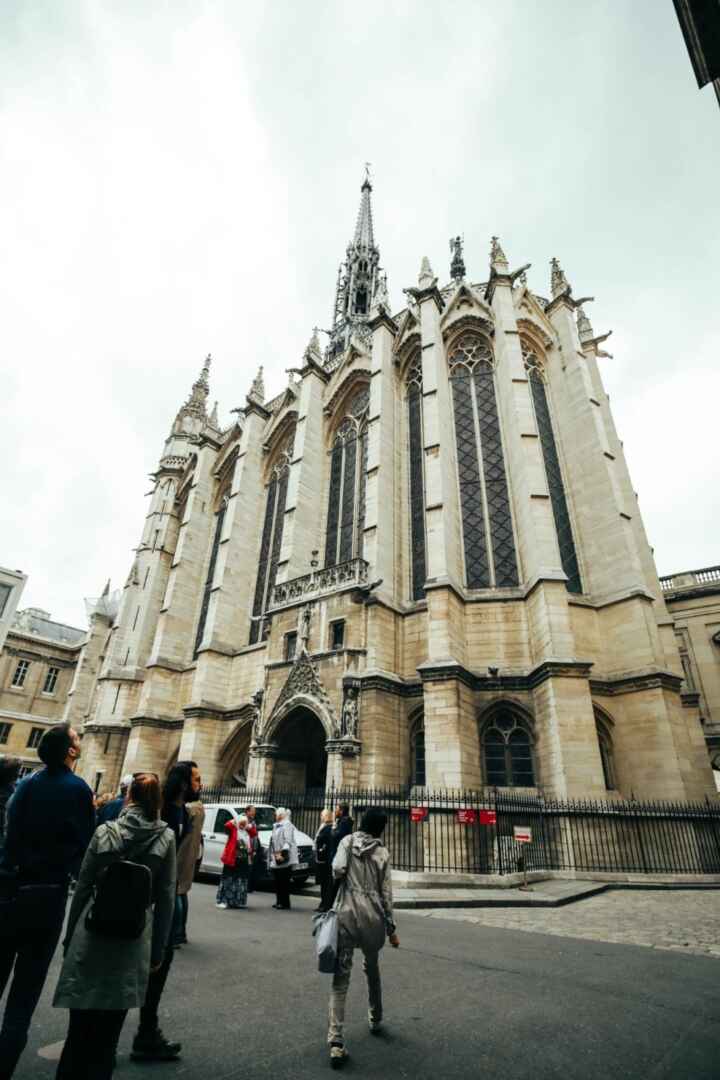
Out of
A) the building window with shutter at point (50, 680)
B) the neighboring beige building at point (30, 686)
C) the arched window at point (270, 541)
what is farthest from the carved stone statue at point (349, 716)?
the building window with shutter at point (50, 680)

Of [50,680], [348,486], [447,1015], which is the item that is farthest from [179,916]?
[50,680]

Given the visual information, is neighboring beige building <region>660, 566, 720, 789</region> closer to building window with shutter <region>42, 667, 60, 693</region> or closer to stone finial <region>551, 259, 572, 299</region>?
stone finial <region>551, 259, 572, 299</region>

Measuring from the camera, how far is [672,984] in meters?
4.44

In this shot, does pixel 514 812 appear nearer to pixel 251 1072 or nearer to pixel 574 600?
pixel 574 600

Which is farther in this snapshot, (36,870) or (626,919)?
(626,919)

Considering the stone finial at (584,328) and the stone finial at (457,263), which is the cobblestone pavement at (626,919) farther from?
the stone finial at (457,263)

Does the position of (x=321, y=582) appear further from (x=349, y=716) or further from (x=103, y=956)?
(x=103, y=956)

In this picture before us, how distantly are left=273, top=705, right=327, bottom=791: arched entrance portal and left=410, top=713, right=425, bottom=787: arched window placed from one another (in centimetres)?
306

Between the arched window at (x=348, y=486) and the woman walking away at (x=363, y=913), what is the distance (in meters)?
15.2

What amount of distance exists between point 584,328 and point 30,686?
39.9 m

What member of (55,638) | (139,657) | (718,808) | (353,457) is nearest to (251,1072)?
(718,808)

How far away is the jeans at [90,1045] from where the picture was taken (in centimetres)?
211

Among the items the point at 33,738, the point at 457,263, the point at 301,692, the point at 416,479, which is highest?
the point at 457,263

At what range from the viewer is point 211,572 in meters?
25.5
